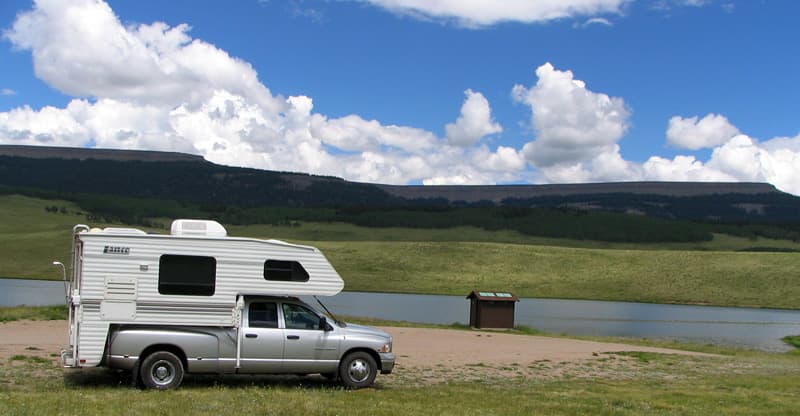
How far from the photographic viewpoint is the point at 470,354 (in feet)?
82.8

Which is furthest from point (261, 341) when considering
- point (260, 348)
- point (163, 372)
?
point (163, 372)

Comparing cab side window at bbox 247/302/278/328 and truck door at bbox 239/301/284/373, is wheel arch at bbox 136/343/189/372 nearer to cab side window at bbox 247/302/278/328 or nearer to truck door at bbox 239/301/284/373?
truck door at bbox 239/301/284/373

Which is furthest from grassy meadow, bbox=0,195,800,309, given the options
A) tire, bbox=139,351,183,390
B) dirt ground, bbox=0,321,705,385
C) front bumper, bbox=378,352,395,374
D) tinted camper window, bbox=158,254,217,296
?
tire, bbox=139,351,183,390

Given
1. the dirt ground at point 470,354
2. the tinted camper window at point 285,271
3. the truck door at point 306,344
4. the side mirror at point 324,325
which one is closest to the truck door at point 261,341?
the truck door at point 306,344

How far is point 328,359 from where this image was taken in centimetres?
1653

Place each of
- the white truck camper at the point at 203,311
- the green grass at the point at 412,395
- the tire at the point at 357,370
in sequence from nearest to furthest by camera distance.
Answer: the green grass at the point at 412,395 → the white truck camper at the point at 203,311 → the tire at the point at 357,370

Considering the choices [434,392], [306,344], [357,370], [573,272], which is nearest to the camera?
[434,392]

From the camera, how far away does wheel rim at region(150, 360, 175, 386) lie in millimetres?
15344

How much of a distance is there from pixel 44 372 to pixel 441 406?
9213 mm

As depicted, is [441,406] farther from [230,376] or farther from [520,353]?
[520,353]

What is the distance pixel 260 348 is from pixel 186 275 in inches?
80.8

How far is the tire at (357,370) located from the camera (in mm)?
16656

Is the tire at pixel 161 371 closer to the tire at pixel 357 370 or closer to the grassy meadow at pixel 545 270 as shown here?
the tire at pixel 357 370

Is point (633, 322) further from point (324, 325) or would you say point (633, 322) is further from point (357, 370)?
point (324, 325)
